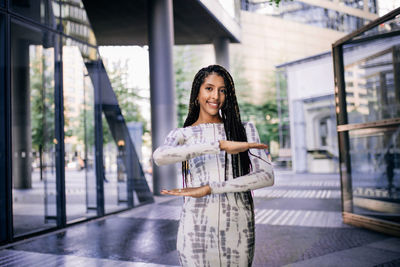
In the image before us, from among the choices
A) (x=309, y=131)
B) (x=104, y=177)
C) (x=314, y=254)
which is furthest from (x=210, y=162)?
(x=309, y=131)

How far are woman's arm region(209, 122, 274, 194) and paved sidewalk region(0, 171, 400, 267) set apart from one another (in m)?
3.06

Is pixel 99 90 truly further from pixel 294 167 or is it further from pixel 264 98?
pixel 264 98

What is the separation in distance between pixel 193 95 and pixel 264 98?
29209 millimetres

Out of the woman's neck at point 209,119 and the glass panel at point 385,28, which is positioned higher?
the glass panel at point 385,28

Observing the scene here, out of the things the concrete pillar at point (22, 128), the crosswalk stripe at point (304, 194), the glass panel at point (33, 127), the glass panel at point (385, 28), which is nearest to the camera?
the glass panel at point (385, 28)

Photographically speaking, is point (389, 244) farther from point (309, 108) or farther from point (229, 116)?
point (309, 108)

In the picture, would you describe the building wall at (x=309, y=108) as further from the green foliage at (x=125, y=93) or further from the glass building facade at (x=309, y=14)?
the green foliage at (x=125, y=93)

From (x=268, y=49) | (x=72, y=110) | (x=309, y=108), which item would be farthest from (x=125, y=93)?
(x=268, y=49)

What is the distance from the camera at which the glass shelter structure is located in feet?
20.2

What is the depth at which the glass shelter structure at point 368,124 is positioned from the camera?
6.15 metres

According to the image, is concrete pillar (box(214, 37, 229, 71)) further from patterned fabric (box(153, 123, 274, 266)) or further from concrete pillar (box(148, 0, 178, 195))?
patterned fabric (box(153, 123, 274, 266))

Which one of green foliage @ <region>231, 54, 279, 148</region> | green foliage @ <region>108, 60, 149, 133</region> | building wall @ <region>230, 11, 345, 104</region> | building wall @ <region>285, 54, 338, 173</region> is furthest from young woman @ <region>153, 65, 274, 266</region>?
building wall @ <region>230, 11, 345, 104</region>

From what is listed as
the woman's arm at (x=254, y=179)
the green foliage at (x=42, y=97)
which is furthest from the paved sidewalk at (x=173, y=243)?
the woman's arm at (x=254, y=179)

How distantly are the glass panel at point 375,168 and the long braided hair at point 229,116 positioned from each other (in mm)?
5468
